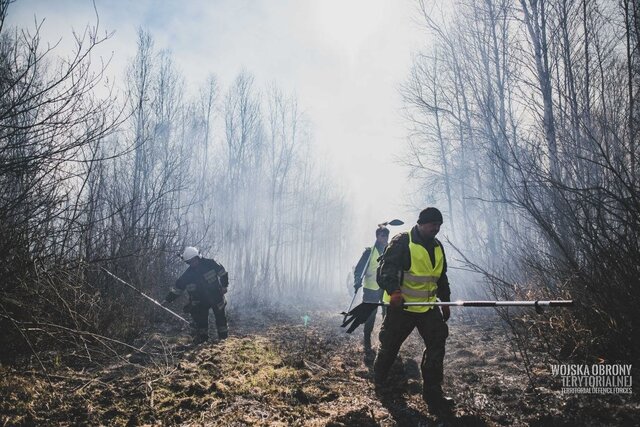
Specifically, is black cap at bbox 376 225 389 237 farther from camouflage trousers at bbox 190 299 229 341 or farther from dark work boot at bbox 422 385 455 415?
dark work boot at bbox 422 385 455 415

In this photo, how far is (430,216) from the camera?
3.59 m

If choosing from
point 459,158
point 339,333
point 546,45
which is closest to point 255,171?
point 459,158

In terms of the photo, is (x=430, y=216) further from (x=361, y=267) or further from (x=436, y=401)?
(x=361, y=267)

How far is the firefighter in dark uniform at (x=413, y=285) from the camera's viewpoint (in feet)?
11.5

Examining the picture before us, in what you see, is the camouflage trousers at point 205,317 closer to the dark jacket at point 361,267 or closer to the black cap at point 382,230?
the dark jacket at point 361,267

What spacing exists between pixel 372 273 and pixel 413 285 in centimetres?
286

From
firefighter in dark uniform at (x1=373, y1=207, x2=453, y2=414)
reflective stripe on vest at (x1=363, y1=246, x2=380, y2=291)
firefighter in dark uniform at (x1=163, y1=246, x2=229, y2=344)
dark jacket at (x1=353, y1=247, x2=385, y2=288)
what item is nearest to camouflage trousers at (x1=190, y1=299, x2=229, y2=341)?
firefighter in dark uniform at (x1=163, y1=246, x2=229, y2=344)

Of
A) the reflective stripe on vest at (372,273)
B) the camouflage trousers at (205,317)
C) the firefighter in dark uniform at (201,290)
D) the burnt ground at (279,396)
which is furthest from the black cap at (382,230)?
the camouflage trousers at (205,317)

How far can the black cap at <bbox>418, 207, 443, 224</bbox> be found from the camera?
3572 mm

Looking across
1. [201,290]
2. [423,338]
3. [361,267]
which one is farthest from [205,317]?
[423,338]

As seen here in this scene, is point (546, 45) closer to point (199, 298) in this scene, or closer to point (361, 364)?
point (361, 364)

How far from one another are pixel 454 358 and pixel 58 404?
481cm

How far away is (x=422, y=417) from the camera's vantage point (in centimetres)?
291

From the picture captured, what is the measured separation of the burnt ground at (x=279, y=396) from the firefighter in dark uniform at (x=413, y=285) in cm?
52
